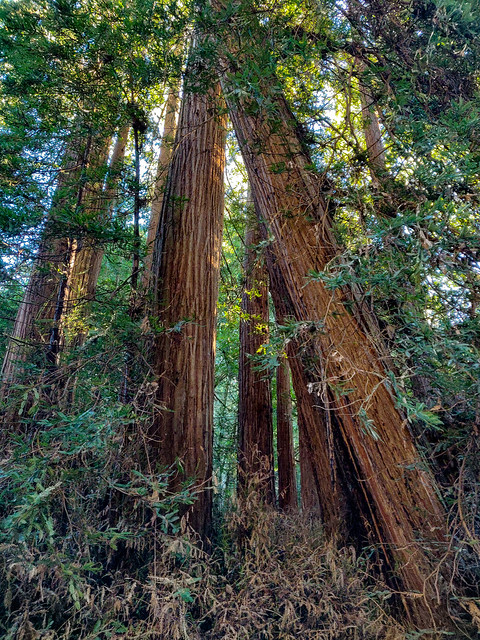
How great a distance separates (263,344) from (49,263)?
1875 mm

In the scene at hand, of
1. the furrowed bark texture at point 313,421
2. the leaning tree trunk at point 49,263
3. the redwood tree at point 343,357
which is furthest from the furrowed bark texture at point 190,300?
the leaning tree trunk at point 49,263

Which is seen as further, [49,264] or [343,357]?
[49,264]

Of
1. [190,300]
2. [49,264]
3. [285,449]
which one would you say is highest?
[49,264]

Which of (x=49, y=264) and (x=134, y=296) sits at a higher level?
(x=49, y=264)

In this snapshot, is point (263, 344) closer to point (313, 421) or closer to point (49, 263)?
point (313, 421)

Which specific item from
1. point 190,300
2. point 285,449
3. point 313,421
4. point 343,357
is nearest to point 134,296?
point 190,300

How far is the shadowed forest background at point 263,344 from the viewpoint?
1778mm

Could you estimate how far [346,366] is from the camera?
7.59 feet

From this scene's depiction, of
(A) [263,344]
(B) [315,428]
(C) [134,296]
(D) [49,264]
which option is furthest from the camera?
(B) [315,428]

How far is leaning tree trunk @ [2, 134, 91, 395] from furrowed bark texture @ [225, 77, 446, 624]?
135cm

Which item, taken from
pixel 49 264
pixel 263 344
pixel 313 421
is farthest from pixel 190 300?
pixel 313 421

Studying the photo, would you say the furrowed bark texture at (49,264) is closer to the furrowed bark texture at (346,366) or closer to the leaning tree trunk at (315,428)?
the furrowed bark texture at (346,366)

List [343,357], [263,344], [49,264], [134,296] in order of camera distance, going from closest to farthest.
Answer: [343,357]
[263,344]
[134,296]
[49,264]

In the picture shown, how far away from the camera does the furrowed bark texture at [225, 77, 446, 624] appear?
2.08 metres
